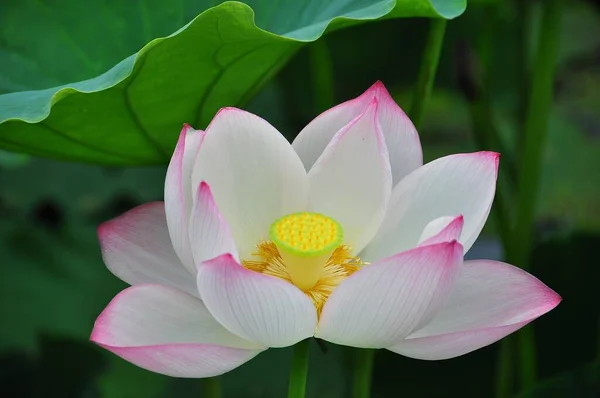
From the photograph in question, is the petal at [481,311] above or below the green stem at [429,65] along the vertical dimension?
below

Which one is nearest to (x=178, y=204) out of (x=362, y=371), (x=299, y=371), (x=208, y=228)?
(x=208, y=228)

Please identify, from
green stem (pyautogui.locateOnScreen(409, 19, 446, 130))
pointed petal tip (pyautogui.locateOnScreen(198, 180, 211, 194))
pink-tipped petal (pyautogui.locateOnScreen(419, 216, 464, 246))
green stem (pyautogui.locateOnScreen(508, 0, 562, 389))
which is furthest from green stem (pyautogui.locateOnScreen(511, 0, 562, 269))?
pointed petal tip (pyautogui.locateOnScreen(198, 180, 211, 194))

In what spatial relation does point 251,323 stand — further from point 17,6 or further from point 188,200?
point 17,6

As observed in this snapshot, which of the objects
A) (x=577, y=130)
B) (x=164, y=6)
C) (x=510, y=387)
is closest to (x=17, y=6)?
(x=164, y=6)

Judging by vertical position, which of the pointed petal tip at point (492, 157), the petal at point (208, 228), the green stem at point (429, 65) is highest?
the green stem at point (429, 65)

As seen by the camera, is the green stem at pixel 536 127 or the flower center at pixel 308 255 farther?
Answer: the green stem at pixel 536 127

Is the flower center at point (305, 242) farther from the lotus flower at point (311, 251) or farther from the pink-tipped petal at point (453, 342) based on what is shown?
the pink-tipped petal at point (453, 342)

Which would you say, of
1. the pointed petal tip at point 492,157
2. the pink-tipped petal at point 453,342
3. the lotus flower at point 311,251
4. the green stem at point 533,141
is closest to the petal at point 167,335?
the lotus flower at point 311,251

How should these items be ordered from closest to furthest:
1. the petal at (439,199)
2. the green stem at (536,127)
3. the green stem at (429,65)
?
the petal at (439,199) → the green stem at (429,65) → the green stem at (536,127)

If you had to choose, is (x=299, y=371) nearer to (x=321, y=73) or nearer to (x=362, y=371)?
(x=362, y=371)
